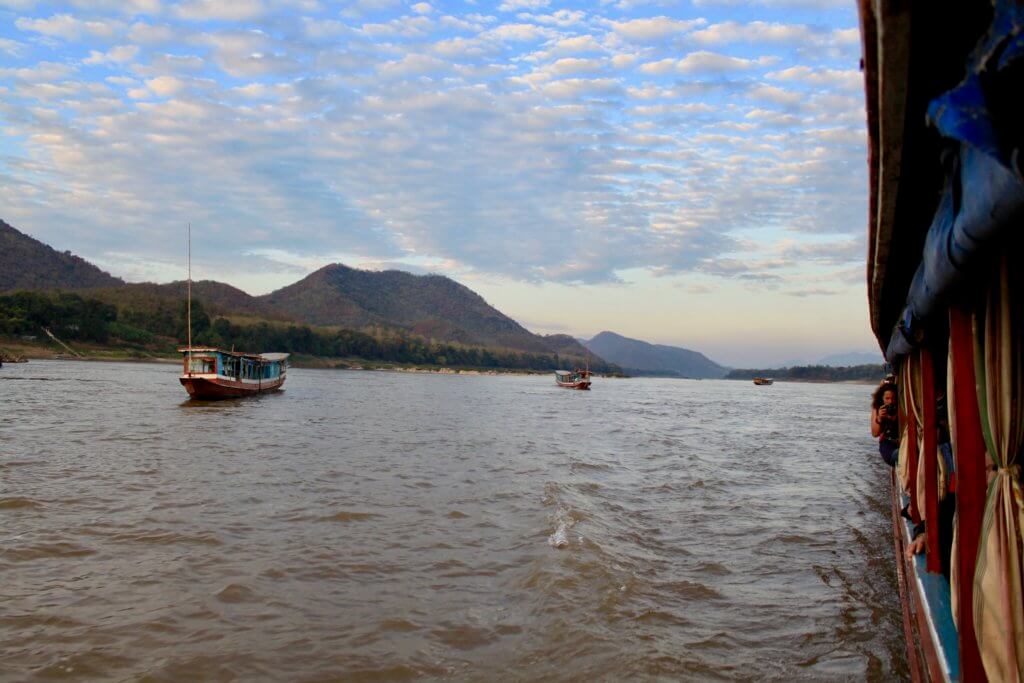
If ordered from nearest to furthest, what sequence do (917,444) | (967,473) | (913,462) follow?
(967,473) → (917,444) → (913,462)

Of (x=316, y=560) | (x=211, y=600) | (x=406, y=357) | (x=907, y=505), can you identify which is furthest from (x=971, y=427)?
(x=406, y=357)

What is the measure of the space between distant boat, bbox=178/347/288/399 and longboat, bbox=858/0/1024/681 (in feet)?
114

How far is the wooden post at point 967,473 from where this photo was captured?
3.09 metres

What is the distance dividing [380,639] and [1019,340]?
5426 mm

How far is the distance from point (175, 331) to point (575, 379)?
201ft

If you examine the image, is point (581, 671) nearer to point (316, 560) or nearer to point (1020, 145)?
point (316, 560)

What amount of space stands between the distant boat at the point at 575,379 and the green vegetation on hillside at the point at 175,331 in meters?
37.1

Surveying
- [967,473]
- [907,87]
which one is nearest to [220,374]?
[967,473]

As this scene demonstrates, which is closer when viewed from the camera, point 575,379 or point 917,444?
point 917,444

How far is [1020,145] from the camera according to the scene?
1.61 meters

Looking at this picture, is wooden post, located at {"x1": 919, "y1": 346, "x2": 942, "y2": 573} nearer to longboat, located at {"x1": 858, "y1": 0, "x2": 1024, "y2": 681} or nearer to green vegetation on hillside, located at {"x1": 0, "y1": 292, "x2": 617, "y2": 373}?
longboat, located at {"x1": 858, "y1": 0, "x2": 1024, "y2": 681}

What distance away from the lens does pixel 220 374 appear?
36719mm

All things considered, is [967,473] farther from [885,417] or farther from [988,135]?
[885,417]

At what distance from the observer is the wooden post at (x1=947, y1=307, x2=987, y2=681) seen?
3092 mm
